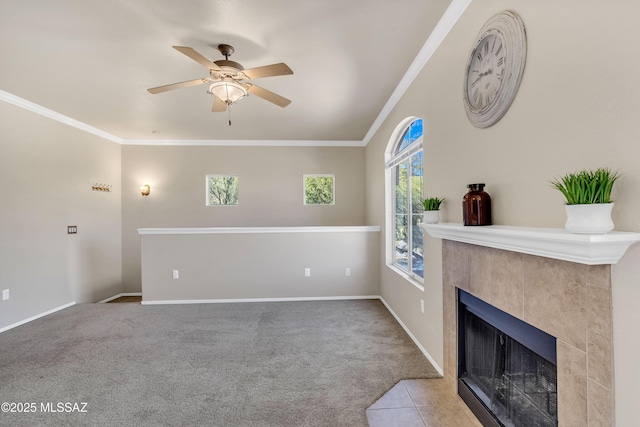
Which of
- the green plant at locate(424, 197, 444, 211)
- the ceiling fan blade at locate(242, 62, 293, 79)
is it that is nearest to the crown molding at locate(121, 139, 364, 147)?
the ceiling fan blade at locate(242, 62, 293, 79)

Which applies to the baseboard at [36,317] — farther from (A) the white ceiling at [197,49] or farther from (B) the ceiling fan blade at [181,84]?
(B) the ceiling fan blade at [181,84]

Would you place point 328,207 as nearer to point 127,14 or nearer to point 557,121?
point 127,14

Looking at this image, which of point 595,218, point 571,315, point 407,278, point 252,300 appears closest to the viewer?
point 595,218

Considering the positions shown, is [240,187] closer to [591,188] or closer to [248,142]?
[248,142]

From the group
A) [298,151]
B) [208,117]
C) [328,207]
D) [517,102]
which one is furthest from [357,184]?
[517,102]

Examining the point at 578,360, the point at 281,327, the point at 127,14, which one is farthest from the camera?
the point at 281,327

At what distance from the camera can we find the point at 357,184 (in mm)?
5562

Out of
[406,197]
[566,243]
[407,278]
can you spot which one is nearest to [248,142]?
[406,197]

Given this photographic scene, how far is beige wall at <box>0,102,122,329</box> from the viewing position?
341 centimetres

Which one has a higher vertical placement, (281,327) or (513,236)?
(513,236)

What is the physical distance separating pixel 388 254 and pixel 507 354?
250cm

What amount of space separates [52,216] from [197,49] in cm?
339

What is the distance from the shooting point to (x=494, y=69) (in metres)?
1.57

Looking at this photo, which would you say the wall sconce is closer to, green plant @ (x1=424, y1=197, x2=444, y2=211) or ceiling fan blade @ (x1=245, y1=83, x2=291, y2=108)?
ceiling fan blade @ (x1=245, y1=83, x2=291, y2=108)
